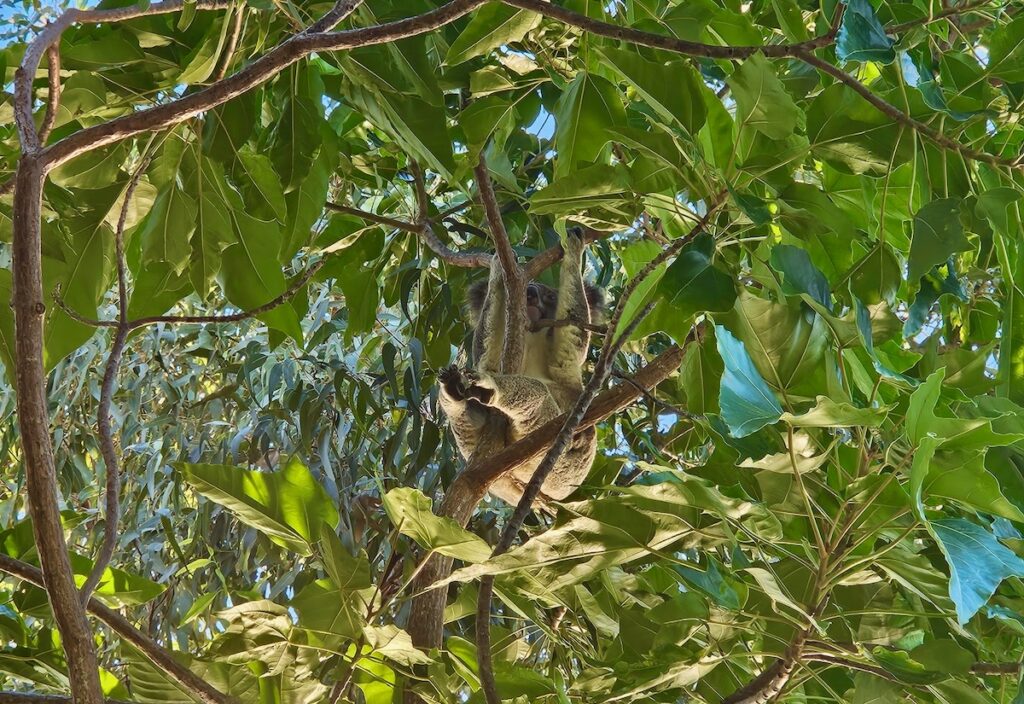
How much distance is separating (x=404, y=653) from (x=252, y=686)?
267 millimetres

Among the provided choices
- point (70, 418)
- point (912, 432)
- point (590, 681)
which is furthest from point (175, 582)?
point (912, 432)

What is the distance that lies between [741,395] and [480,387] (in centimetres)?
145

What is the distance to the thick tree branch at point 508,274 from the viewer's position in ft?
5.52

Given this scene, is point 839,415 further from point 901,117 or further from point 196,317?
point 196,317

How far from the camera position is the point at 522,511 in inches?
46.9

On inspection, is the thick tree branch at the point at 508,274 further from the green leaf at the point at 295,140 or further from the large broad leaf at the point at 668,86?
the large broad leaf at the point at 668,86

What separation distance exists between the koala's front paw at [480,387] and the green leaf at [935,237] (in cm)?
128

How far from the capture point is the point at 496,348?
9.44 ft

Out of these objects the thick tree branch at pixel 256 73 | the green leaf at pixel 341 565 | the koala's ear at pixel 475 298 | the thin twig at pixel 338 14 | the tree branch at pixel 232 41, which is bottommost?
the green leaf at pixel 341 565

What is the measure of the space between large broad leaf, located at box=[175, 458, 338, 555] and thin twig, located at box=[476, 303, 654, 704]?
22 cm

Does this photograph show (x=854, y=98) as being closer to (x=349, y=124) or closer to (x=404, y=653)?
(x=404, y=653)

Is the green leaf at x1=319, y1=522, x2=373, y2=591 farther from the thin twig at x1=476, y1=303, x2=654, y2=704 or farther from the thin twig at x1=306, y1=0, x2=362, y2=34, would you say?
the thin twig at x1=306, y1=0, x2=362, y2=34

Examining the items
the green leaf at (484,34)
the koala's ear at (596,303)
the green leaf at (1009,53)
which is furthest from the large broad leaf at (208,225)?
the koala's ear at (596,303)

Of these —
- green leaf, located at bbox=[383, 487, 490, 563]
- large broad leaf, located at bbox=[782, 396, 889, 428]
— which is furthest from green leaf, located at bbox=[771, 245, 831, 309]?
green leaf, located at bbox=[383, 487, 490, 563]
